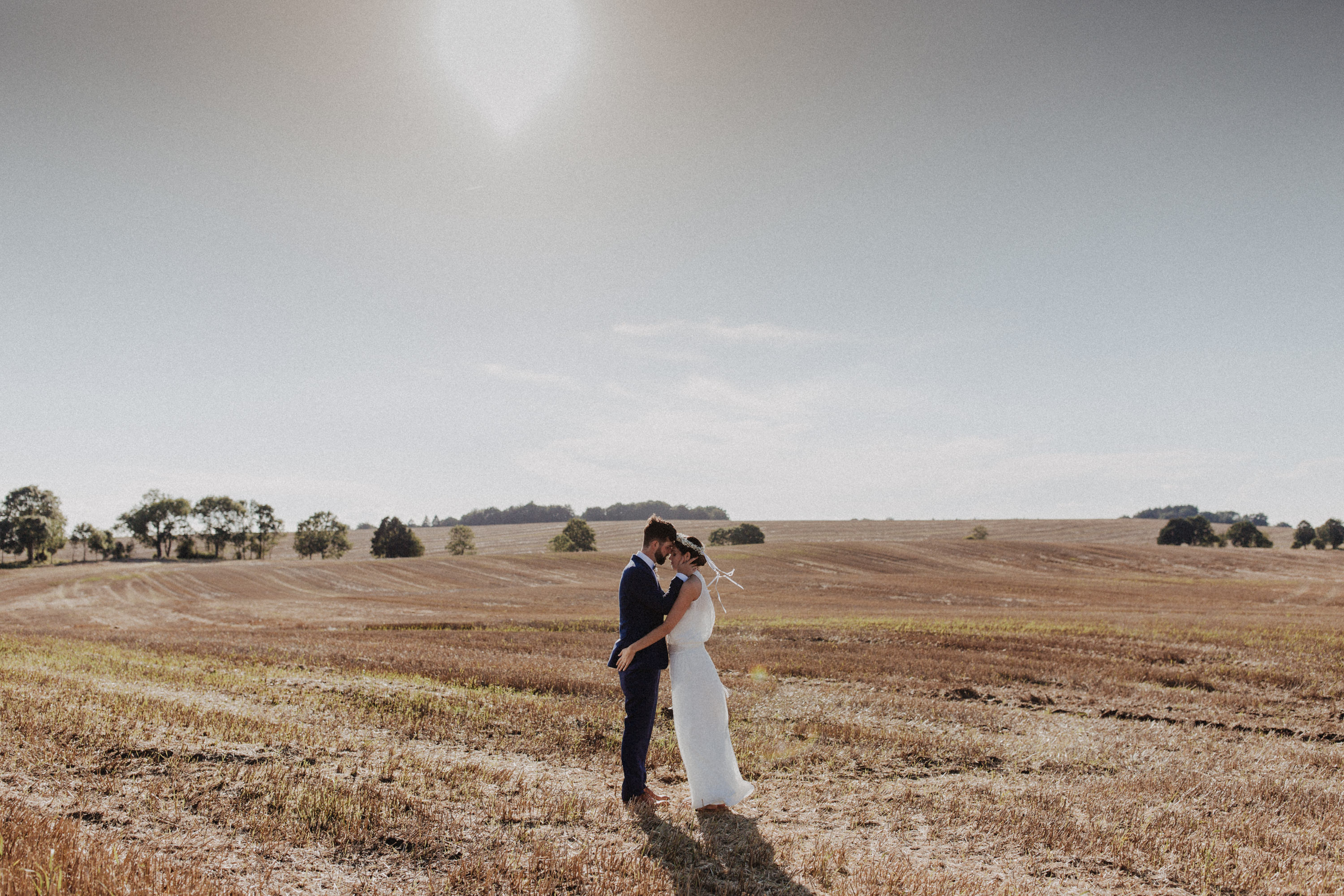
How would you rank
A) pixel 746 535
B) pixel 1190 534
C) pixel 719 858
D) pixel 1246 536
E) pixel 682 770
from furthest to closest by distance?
pixel 1246 536 → pixel 1190 534 → pixel 746 535 → pixel 682 770 → pixel 719 858

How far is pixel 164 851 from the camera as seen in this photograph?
17.7ft

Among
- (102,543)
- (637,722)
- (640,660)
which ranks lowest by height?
(102,543)

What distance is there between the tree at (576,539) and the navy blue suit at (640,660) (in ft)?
303

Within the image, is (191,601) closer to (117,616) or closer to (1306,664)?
(117,616)

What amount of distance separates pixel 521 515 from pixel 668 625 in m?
175

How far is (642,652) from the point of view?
22.2ft

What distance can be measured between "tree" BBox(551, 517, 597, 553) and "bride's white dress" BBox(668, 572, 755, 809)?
92.4 metres

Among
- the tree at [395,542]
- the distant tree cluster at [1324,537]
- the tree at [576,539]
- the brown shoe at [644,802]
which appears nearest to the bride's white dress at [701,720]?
the brown shoe at [644,802]

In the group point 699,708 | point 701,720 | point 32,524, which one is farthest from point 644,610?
point 32,524

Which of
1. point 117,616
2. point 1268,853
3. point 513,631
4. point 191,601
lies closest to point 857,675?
point 1268,853

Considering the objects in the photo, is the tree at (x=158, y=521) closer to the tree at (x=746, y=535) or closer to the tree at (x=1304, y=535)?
the tree at (x=746, y=535)

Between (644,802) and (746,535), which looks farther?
(746,535)

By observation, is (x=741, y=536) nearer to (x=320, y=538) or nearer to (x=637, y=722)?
(x=320, y=538)

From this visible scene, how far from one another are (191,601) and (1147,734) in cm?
5735
